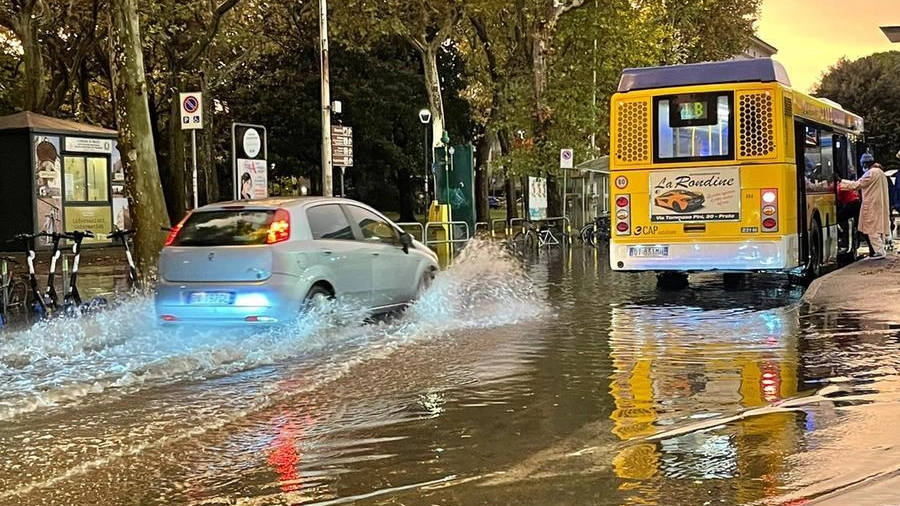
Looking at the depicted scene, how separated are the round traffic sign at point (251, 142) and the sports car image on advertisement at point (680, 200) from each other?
7.04 m

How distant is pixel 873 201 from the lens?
18.8 metres

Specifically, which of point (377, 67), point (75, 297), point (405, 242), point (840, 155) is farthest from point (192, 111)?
point (377, 67)

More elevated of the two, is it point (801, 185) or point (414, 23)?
point (414, 23)

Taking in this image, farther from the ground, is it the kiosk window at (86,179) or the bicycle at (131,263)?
the kiosk window at (86,179)

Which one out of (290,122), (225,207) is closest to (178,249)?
(225,207)

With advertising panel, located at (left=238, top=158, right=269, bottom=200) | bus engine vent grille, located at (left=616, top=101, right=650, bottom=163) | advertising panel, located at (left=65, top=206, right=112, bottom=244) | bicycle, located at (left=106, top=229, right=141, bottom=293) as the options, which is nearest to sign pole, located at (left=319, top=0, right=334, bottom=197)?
advertising panel, located at (left=238, top=158, right=269, bottom=200)

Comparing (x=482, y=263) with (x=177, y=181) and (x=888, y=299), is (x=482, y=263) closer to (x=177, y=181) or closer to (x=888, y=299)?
(x=888, y=299)

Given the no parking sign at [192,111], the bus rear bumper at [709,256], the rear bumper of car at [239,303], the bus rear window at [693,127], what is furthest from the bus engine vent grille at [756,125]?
the no parking sign at [192,111]

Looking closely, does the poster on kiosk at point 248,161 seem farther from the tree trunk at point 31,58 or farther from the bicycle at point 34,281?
the tree trunk at point 31,58

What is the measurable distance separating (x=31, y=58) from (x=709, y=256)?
21.4 meters

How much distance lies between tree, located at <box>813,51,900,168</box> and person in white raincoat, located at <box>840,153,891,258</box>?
46894 millimetres

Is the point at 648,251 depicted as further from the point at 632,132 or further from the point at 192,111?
the point at 192,111

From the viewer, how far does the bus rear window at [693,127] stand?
567 inches

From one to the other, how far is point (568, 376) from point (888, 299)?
673 cm
